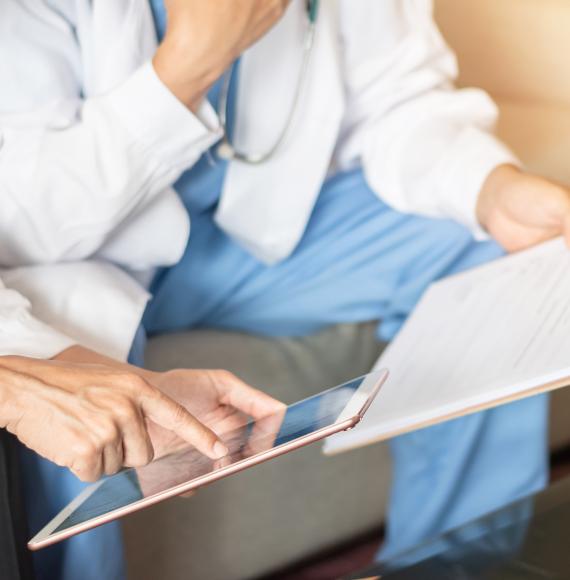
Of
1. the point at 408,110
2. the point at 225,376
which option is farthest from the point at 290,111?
the point at 225,376

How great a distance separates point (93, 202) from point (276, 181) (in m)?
0.27

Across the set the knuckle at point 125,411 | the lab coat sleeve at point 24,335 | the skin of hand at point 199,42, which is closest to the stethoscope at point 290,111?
the skin of hand at point 199,42

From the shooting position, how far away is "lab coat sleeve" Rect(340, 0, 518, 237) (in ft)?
3.18

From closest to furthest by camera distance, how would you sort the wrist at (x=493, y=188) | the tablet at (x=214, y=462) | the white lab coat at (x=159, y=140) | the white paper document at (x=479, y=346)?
1. the tablet at (x=214, y=462)
2. the white paper document at (x=479, y=346)
3. the white lab coat at (x=159, y=140)
4. the wrist at (x=493, y=188)

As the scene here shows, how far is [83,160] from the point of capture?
0.74 m

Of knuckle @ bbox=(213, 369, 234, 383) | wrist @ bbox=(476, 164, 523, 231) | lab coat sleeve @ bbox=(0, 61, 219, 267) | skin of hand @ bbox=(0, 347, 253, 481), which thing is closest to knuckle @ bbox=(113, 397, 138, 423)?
skin of hand @ bbox=(0, 347, 253, 481)

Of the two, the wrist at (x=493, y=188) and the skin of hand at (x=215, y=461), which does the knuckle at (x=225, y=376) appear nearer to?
the skin of hand at (x=215, y=461)

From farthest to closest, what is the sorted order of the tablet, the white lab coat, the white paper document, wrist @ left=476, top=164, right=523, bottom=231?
1. wrist @ left=476, top=164, right=523, bottom=231
2. the white lab coat
3. the white paper document
4. the tablet

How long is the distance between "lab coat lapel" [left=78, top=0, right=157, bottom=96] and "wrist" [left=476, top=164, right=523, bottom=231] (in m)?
0.36

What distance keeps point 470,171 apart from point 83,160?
15.7 inches

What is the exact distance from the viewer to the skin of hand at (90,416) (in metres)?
0.54

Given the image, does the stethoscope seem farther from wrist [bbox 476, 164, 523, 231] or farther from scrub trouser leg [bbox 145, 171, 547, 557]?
wrist [bbox 476, 164, 523, 231]

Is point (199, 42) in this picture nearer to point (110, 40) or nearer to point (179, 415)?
point (110, 40)

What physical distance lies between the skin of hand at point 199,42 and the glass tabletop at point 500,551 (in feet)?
1.31
